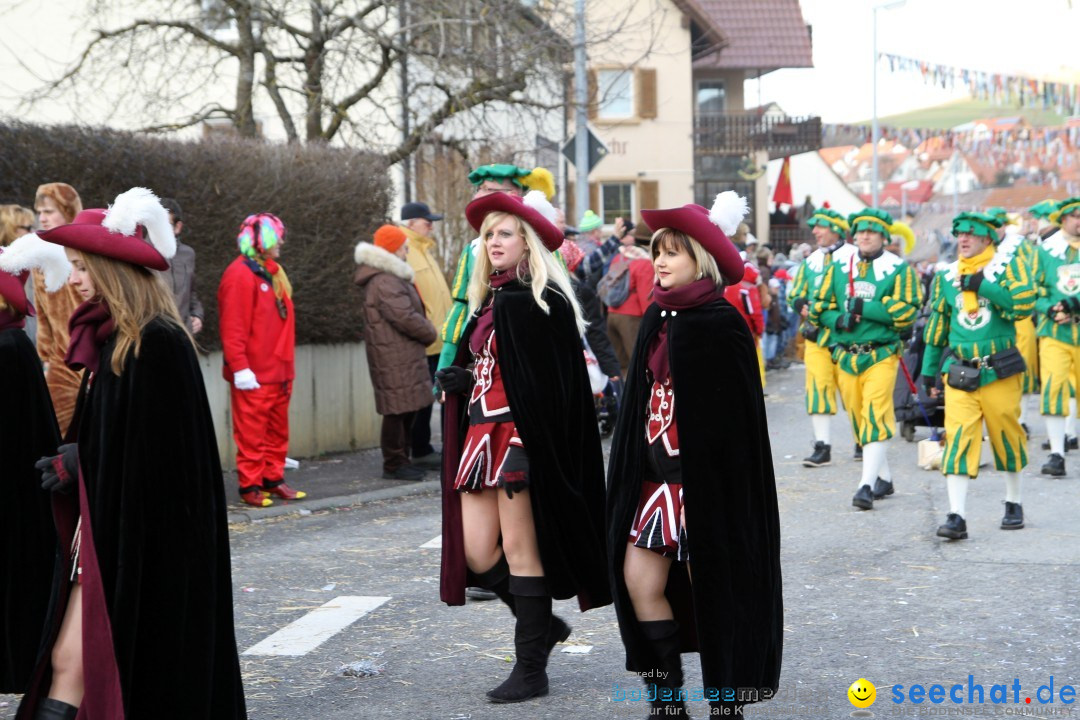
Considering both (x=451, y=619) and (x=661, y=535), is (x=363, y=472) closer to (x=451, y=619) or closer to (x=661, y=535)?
(x=451, y=619)

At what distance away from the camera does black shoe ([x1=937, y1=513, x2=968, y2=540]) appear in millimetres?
8586

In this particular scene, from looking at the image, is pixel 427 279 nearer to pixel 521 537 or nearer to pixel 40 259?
pixel 521 537

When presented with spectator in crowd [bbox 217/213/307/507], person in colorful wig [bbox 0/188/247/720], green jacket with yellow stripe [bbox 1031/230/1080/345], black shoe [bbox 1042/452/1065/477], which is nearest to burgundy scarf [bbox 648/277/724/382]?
person in colorful wig [bbox 0/188/247/720]

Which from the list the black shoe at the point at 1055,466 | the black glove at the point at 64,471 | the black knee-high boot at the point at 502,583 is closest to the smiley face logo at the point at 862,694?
the black knee-high boot at the point at 502,583

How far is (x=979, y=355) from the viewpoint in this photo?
8688 millimetres

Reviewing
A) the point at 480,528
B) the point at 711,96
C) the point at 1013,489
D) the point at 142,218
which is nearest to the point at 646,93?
the point at 711,96

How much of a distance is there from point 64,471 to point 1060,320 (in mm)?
9206

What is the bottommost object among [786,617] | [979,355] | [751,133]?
[786,617]

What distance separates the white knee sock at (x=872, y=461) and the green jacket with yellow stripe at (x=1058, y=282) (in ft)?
8.35

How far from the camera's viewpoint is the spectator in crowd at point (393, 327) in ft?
36.4

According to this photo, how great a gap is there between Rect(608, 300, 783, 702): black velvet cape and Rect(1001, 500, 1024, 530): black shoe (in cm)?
469

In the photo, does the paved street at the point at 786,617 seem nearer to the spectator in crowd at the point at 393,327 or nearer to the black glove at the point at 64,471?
the spectator in crowd at the point at 393,327

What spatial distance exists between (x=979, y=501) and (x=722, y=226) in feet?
19.8

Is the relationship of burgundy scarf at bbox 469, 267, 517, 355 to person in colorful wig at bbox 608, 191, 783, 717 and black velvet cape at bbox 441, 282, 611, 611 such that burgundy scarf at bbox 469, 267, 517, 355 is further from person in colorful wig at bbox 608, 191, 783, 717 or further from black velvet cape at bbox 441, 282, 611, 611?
person in colorful wig at bbox 608, 191, 783, 717
